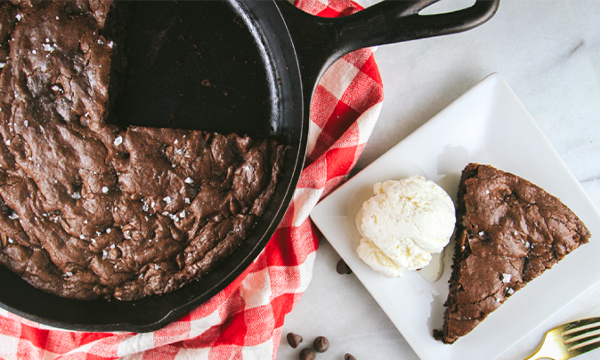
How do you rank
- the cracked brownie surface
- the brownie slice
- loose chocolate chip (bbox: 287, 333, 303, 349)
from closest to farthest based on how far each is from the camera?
the cracked brownie surface < the brownie slice < loose chocolate chip (bbox: 287, 333, 303, 349)

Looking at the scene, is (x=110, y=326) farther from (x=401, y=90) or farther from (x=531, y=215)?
(x=531, y=215)

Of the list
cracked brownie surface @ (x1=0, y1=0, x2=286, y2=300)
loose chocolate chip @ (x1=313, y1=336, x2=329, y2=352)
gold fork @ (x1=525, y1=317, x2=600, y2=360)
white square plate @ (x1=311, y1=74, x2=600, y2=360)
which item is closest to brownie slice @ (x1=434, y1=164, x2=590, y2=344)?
white square plate @ (x1=311, y1=74, x2=600, y2=360)

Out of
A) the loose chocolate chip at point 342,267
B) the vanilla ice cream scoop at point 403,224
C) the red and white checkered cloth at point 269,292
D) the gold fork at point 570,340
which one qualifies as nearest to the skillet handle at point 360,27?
the red and white checkered cloth at point 269,292

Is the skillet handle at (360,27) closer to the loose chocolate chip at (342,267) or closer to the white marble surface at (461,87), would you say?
the white marble surface at (461,87)

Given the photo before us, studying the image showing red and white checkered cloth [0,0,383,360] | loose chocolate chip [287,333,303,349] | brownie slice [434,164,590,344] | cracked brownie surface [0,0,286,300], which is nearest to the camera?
cracked brownie surface [0,0,286,300]

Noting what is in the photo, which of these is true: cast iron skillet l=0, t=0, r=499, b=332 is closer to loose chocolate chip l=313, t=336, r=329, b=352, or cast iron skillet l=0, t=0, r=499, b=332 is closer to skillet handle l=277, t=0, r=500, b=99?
skillet handle l=277, t=0, r=500, b=99

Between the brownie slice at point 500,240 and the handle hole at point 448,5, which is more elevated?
the handle hole at point 448,5
